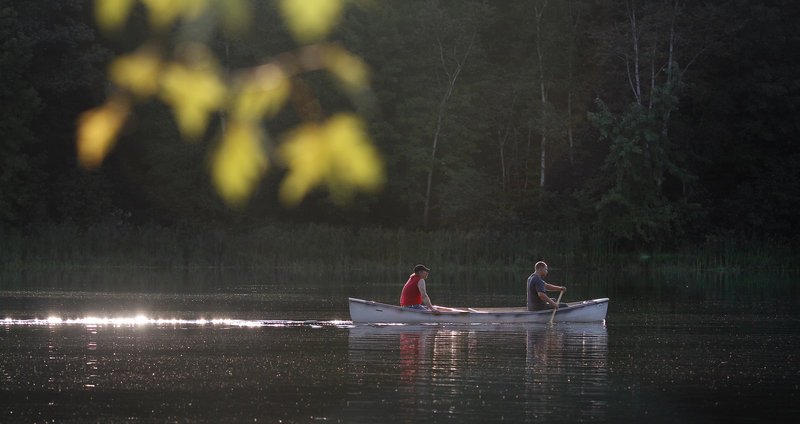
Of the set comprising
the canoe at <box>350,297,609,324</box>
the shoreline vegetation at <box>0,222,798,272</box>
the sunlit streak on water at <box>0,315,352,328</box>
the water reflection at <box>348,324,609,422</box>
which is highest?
the shoreline vegetation at <box>0,222,798,272</box>

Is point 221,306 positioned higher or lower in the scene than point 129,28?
lower

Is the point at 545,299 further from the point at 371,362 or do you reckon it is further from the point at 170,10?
the point at 170,10

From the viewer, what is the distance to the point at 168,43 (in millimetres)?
58281

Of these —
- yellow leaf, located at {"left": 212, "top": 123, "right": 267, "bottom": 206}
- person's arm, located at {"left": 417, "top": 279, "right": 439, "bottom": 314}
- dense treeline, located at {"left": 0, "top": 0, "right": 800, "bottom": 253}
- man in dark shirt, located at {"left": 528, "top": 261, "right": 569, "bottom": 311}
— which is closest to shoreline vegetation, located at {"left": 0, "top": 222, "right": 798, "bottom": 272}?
dense treeline, located at {"left": 0, "top": 0, "right": 800, "bottom": 253}

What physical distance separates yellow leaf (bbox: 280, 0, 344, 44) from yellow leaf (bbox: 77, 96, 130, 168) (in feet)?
28.0

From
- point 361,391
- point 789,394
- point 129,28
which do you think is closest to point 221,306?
point 361,391

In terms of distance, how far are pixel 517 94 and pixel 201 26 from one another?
15124 mm

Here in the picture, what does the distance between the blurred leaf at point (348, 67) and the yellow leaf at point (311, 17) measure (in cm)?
100

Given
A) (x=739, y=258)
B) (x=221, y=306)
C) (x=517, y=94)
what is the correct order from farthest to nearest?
(x=517, y=94)
(x=739, y=258)
(x=221, y=306)

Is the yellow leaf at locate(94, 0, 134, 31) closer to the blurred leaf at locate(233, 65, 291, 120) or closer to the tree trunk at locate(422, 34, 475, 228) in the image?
the blurred leaf at locate(233, 65, 291, 120)

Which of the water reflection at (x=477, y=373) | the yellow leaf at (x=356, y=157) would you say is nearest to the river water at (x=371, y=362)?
the water reflection at (x=477, y=373)

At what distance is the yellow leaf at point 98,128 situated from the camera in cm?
5838

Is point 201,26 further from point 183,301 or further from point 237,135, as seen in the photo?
point 183,301

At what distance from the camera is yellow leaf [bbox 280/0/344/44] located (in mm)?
59781
